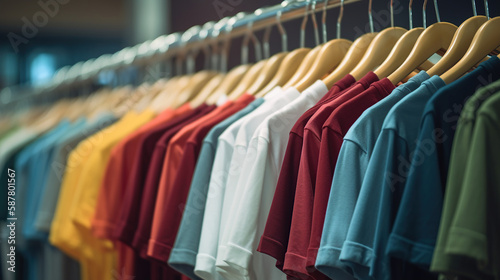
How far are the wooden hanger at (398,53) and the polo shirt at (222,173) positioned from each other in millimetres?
Answer: 200

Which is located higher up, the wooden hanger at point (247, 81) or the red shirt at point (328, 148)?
the wooden hanger at point (247, 81)

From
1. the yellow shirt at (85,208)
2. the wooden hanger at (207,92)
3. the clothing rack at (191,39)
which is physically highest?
the clothing rack at (191,39)

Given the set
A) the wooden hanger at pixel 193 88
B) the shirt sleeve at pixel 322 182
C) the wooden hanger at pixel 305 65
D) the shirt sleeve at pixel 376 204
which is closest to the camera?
the shirt sleeve at pixel 376 204

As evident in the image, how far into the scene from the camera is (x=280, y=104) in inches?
48.4

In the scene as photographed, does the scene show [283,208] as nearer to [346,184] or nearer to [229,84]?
[346,184]

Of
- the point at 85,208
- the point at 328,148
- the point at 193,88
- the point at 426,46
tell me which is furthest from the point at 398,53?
the point at 85,208

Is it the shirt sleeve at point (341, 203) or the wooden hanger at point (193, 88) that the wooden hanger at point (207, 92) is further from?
the shirt sleeve at point (341, 203)

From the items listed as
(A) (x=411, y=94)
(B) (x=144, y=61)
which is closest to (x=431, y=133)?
(A) (x=411, y=94)

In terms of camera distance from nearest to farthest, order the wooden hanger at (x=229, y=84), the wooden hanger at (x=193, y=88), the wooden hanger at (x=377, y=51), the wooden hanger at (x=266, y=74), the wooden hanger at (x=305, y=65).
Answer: the wooden hanger at (x=377, y=51) < the wooden hanger at (x=305, y=65) < the wooden hanger at (x=266, y=74) < the wooden hanger at (x=229, y=84) < the wooden hanger at (x=193, y=88)

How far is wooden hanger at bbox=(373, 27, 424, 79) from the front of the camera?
3.74 feet

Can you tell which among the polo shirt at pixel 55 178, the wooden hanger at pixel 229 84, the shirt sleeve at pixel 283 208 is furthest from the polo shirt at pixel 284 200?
the polo shirt at pixel 55 178

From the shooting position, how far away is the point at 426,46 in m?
1.13

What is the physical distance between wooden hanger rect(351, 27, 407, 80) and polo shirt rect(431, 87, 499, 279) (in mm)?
394

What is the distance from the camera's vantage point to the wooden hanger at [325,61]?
1.30m
